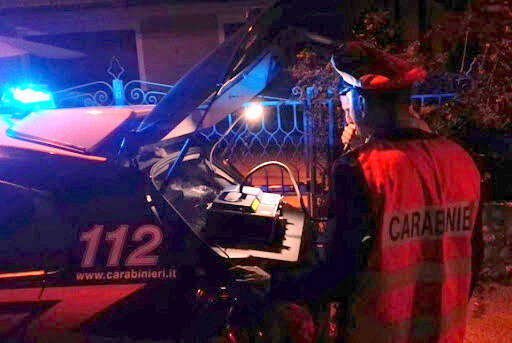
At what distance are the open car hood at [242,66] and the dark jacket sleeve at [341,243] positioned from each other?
2.01ft

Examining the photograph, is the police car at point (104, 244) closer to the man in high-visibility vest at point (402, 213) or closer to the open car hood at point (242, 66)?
the open car hood at point (242, 66)

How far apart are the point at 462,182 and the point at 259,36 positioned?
94cm

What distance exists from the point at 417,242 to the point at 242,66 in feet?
3.57

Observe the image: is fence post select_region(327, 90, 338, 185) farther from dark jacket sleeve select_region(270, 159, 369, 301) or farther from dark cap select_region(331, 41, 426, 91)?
dark jacket sleeve select_region(270, 159, 369, 301)

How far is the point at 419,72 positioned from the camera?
1.89m

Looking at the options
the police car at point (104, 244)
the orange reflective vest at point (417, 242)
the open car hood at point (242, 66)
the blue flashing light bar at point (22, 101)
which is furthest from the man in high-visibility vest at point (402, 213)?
the blue flashing light bar at point (22, 101)

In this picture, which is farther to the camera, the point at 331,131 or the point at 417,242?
the point at 331,131

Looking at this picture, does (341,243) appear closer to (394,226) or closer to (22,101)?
(394,226)

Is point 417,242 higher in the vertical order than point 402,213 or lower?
lower

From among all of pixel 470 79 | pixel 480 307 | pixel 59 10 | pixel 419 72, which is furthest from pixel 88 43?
pixel 419 72

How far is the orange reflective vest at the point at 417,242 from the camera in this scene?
5.67ft

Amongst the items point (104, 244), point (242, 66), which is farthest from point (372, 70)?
point (104, 244)

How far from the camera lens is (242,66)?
2.40m

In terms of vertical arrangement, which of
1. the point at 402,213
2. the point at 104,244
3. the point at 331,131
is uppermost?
the point at 402,213
